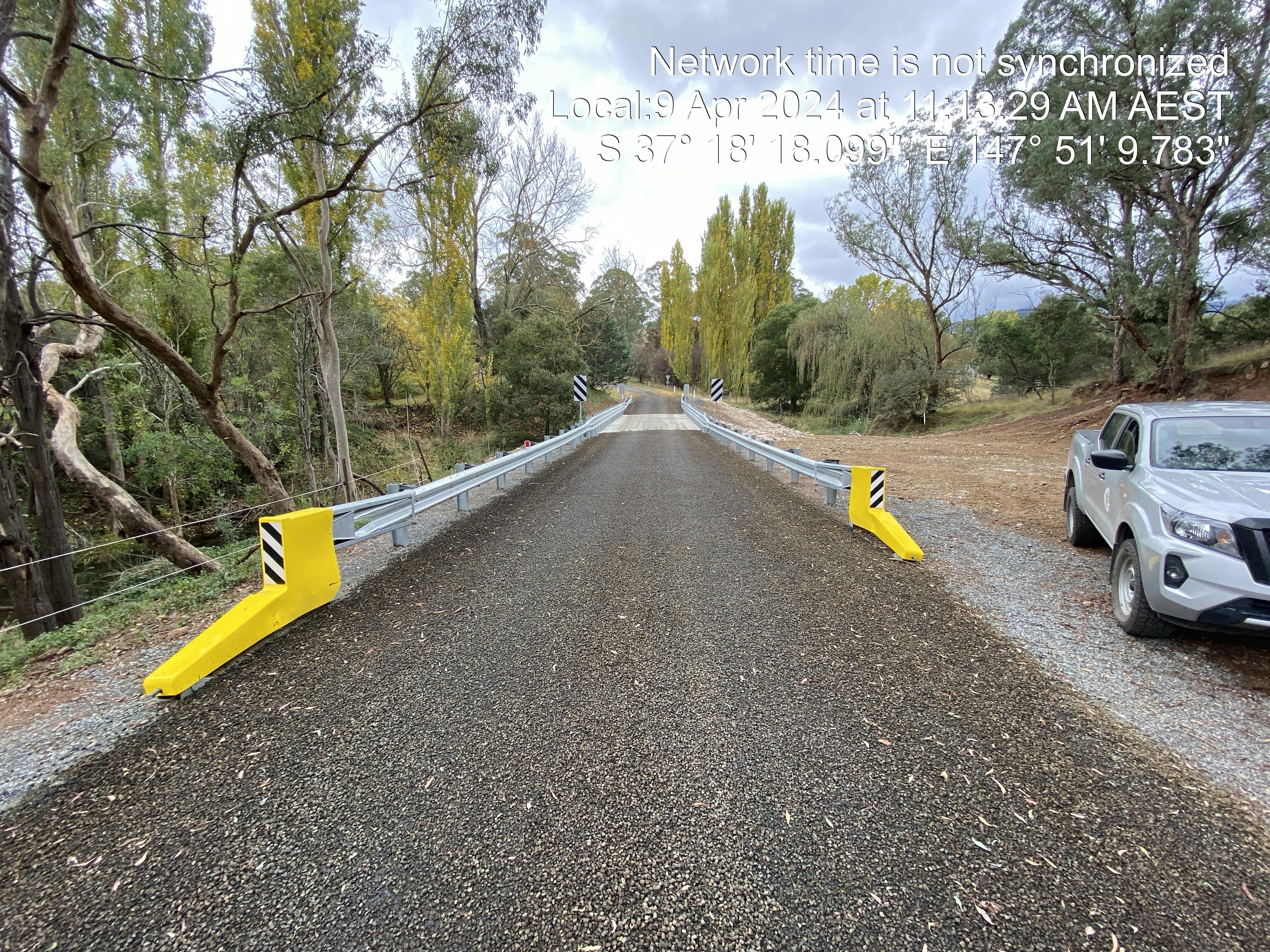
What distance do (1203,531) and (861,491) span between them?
10.1ft

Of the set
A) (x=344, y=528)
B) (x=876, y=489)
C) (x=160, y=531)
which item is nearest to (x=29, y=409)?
(x=160, y=531)

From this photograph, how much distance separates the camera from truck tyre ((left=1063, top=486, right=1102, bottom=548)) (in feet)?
17.6

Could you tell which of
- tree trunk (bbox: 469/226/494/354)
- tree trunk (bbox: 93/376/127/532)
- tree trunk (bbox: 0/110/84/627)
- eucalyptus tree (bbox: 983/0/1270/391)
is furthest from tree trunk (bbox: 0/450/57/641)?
eucalyptus tree (bbox: 983/0/1270/391)

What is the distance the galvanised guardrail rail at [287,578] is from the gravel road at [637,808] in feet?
0.49

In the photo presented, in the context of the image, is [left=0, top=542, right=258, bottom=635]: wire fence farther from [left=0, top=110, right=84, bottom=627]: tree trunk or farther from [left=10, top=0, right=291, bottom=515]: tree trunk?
[left=10, top=0, right=291, bottom=515]: tree trunk

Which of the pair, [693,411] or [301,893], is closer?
[301,893]

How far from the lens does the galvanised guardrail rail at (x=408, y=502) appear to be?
4754 mm

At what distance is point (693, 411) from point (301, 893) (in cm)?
2510

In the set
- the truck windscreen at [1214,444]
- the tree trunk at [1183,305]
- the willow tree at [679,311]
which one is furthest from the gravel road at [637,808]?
the willow tree at [679,311]

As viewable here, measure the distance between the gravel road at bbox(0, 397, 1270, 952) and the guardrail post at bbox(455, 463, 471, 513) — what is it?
370cm

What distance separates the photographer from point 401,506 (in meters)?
5.82

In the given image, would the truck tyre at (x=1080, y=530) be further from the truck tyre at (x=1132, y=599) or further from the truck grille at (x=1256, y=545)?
the truck grille at (x=1256, y=545)

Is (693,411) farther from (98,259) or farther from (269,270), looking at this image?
(98,259)

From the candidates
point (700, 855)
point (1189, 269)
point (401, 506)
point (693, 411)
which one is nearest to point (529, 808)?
point (700, 855)
